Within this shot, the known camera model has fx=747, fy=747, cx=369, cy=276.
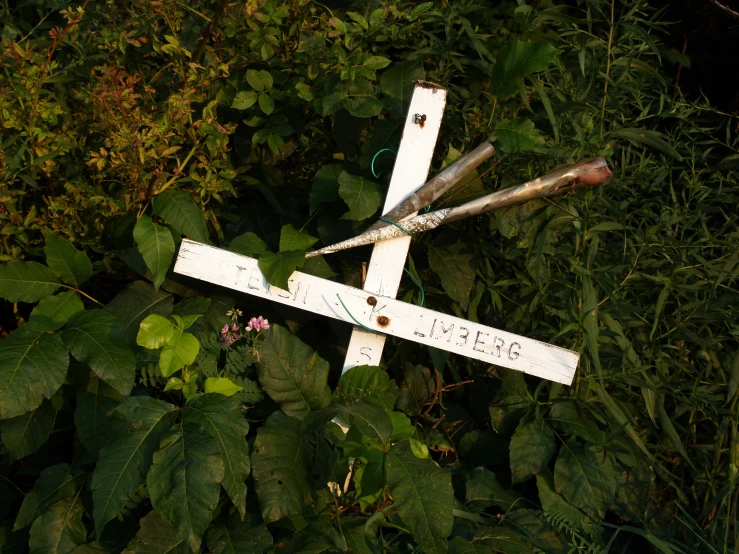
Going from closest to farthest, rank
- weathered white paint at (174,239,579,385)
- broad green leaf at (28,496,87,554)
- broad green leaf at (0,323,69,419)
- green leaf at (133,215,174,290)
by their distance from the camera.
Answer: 1. broad green leaf at (0,323,69,419)
2. broad green leaf at (28,496,87,554)
3. green leaf at (133,215,174,290)
4. weathered white paint at (174,239,579,385)

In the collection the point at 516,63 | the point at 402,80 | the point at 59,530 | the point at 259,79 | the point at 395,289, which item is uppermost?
the point at 516,63

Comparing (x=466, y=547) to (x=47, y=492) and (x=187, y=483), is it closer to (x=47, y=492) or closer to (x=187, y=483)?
(x=187, y=483)

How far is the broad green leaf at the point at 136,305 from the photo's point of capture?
7.43 feet

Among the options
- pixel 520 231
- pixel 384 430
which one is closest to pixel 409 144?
pixel 520 231

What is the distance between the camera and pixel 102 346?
200cm

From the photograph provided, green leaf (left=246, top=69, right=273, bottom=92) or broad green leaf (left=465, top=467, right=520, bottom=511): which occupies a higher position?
green leaf (left=246, top=69, right=273, bottom=92)

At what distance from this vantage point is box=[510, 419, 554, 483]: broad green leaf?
228cm

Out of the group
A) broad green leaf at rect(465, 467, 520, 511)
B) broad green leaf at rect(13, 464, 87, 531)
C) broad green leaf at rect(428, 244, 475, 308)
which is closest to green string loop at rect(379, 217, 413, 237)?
broad green leaf at rect(428, 244, 475, 308)

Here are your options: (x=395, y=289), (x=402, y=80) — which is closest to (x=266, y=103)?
(x=402, y=80)

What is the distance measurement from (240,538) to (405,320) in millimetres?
778

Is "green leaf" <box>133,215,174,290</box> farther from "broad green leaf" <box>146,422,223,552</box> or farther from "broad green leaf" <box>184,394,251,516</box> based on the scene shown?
"broad green leaf" <box>146,422,223,552</box>

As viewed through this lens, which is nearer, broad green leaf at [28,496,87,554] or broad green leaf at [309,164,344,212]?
broad green leaf at [28,496,87,554]

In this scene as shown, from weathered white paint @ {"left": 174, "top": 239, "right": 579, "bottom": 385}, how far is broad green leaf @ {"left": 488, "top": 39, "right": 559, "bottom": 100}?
0.70m

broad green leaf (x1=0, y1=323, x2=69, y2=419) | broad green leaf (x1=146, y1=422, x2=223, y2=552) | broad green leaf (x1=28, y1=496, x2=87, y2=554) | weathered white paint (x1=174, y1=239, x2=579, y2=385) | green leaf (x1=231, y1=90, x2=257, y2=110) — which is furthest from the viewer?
green leaf (x1=231, y1=90, x2=257, y2=110)
